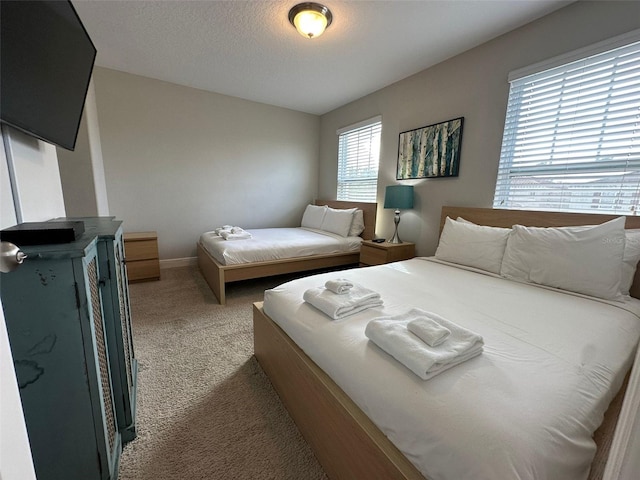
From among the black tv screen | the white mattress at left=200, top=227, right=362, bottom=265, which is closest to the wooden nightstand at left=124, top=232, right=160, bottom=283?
the white mattress at left=200, top=227, right=362, bottom=265

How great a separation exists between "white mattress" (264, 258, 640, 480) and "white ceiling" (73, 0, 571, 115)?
211cm

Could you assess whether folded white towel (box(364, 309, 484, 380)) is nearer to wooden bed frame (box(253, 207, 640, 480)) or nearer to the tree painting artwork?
wooden bed frame (box(253, 207, 640, 480))

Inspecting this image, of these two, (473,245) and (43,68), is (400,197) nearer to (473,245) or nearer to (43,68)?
(473,245)

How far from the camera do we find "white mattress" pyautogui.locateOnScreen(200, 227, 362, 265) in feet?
8.95

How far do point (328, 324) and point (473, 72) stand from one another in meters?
2.69

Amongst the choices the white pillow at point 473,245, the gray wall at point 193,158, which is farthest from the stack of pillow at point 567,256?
the gray wall at point 193,158

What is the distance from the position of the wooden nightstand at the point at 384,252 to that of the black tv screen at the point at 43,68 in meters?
2.59

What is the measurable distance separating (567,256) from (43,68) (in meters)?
2.78

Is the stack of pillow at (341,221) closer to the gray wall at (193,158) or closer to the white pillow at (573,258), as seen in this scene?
the gray wall at (193,158)

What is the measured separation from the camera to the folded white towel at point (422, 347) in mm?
853

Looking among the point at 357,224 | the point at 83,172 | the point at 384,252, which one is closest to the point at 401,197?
the point at 384,252

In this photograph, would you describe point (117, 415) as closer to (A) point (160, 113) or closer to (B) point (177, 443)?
(B) point (177, 443)

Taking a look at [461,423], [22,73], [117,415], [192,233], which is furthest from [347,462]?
[192,233]

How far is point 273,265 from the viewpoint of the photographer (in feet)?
9.53
